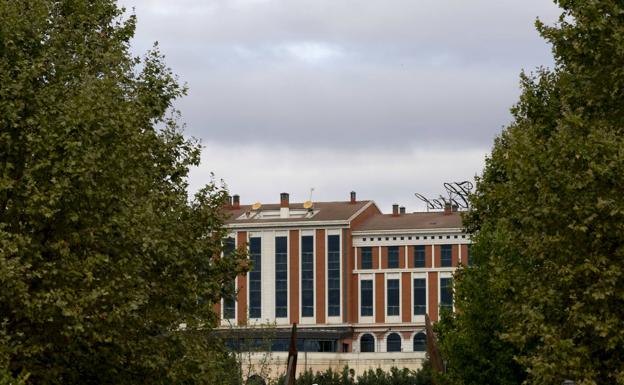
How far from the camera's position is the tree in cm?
3186

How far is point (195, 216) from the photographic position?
42.5 meters

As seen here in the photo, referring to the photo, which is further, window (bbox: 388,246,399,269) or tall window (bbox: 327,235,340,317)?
window (bbox: 388,246,399,269)

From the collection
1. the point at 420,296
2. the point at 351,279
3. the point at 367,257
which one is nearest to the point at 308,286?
the point at 351,279

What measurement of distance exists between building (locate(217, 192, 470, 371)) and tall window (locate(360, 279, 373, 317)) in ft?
0.37

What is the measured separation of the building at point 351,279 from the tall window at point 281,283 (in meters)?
0.11

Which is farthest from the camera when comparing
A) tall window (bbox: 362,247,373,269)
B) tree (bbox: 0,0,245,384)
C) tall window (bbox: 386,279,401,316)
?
tall window (bbox: 362,247,373,269)

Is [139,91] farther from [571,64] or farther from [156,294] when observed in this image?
[571,64]

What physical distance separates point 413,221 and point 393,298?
986 cm

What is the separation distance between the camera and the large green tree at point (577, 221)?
33.9m

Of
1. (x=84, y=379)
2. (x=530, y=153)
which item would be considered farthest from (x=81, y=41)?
(x=530, y=153)

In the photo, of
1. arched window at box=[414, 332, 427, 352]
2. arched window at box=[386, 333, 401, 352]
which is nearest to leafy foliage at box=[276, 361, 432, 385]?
arched window at box=[414, 332, 427, 352]

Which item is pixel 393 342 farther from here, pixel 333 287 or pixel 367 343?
pixel 333 287

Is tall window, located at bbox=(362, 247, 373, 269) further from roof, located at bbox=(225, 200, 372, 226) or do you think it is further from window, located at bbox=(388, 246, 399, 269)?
roof, located at bbox=(225, 200, 372, 226)

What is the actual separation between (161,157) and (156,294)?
19.5 ft
